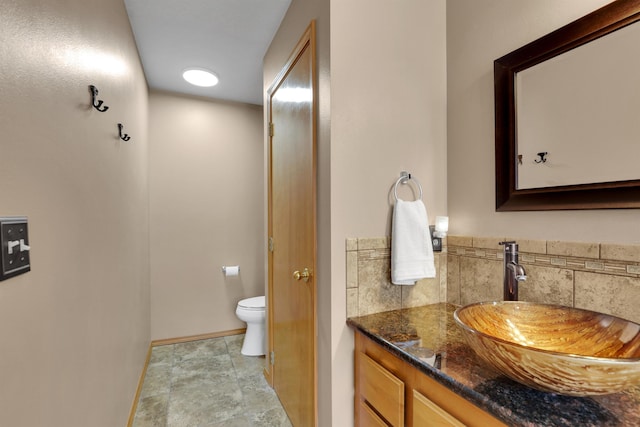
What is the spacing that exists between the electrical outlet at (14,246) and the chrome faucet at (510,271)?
5.03ft

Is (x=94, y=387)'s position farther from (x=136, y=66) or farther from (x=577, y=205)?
(x=136, y=66)

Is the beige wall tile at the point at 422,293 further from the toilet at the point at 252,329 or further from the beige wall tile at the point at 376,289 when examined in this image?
the toilet at the point at 252,329

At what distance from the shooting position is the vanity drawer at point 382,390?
1038mm

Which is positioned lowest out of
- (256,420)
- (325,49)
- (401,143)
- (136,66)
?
(256,420)

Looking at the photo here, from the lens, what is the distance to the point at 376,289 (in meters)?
1.40

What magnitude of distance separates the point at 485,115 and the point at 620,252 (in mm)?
760

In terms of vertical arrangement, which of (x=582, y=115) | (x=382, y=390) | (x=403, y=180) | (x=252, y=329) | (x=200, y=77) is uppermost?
(x=200, y=77)

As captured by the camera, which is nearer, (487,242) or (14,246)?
(14,246)

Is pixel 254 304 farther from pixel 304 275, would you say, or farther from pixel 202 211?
pixel 304 275

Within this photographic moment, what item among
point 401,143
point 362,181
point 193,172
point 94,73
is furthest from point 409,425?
point 193,172

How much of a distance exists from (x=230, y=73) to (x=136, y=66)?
738 mm

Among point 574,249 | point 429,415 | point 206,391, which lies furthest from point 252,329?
point 574,249

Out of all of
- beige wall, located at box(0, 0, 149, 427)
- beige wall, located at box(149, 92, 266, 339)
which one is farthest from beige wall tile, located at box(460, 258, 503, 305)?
beige wall, located at box(149, 92, 266, 339)

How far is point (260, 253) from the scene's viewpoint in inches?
135
